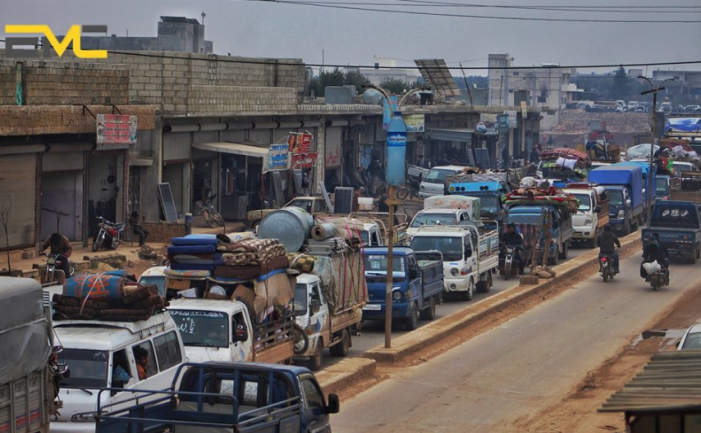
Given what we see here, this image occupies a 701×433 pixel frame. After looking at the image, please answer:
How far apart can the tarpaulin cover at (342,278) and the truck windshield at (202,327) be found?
4.45 meters

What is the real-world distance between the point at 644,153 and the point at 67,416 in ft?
200

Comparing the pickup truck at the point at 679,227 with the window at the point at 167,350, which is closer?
the window at the point at 167,350

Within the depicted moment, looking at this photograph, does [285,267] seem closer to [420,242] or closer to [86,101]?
[420,242]

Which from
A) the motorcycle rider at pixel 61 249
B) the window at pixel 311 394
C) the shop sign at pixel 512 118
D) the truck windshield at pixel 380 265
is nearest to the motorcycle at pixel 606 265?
the truck windshield at pixel 380 265

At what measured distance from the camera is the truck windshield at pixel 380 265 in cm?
2489

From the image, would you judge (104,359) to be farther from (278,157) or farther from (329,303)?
A: (278,157)

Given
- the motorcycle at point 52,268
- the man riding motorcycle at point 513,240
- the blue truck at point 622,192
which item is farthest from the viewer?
the blue truck at point 622,192

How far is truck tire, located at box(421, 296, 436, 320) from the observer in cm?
2634

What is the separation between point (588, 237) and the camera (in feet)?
137

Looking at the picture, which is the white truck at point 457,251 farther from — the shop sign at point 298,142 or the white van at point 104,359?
the white van at point 104,359

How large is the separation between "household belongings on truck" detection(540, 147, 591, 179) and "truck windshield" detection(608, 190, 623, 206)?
11731mm

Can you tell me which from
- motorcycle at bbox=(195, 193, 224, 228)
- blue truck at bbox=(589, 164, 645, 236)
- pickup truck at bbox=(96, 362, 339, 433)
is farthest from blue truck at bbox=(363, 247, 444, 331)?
blue truck at bbox=(589, 164, 645, 236)

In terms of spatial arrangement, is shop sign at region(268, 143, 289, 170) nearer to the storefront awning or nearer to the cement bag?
the cement bag

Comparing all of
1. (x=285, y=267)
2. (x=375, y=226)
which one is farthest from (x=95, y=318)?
(x=375, y=226)
